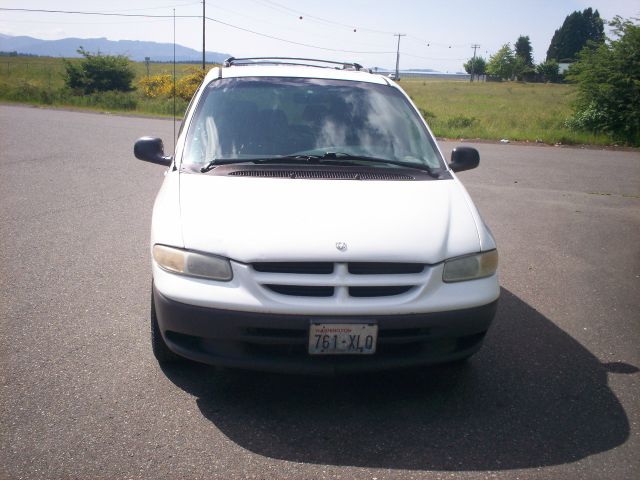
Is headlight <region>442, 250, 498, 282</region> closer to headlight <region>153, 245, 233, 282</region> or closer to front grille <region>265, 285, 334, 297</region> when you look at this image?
front grille <region>265, 285, 334, 297</region>

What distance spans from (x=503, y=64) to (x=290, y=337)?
136 m

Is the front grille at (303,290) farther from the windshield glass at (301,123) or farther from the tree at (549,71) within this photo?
the tree at (549,71)

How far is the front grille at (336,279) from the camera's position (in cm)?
299

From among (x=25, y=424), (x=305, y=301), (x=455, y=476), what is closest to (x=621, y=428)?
(x=455, y=476)

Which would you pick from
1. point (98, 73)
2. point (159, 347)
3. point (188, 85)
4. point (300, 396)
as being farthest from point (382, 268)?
point (98, 73)

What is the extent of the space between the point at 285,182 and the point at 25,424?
1.87 m

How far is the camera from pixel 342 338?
2980 millimetres

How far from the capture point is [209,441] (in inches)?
115

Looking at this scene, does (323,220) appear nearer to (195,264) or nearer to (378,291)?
(378,291)

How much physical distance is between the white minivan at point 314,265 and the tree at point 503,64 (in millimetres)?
133504

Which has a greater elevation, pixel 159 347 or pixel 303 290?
pixel 303 290

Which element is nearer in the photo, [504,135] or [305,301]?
[305,301]

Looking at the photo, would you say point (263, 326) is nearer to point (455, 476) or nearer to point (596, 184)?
point (455, 476)

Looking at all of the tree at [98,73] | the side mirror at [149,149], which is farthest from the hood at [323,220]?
the tree at [98,73]
